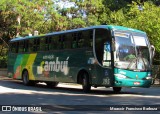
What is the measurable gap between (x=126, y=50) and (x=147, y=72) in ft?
5.46

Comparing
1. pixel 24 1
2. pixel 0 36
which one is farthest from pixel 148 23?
pixel 0 36

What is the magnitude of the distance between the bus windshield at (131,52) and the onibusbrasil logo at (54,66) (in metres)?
4.28

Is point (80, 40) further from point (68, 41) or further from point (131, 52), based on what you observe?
point (131, 52)

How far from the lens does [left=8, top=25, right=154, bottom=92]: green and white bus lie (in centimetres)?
1764

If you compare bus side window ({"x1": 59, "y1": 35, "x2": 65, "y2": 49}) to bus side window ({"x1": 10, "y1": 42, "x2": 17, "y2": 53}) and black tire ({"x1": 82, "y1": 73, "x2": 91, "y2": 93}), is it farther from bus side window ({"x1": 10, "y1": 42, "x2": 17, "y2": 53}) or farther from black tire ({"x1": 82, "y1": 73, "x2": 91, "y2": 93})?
bus side window ({"x1": 10, "y1": 42, "x2": 17, "y2": 53})

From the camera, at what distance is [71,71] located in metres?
20.8

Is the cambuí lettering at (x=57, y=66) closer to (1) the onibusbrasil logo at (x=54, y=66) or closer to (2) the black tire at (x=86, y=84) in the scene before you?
(1) the onibusbrasil logo at (x=54, y=66)

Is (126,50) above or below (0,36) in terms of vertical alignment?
below

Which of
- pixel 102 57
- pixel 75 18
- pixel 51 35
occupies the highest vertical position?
pixel 75 18

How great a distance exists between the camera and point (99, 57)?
18.3 m

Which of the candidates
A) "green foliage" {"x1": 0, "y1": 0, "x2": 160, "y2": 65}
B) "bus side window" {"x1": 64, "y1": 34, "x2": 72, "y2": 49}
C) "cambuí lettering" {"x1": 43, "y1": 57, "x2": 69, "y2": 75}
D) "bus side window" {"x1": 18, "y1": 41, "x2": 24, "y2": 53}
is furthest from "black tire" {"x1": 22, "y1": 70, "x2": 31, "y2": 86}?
"green foliage" {"x1": 0, "y1": 0, "x2": 160, "y2": 65}

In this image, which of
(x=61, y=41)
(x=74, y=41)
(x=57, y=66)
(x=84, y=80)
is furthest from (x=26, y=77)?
(x=84, y=80)

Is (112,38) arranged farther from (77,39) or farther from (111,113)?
(111,113)

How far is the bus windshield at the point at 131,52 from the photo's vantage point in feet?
57.7
